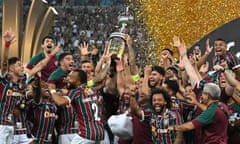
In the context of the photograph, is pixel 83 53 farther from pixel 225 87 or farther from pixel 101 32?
pixel 101 32

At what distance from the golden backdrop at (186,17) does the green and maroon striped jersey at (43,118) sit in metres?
6.13

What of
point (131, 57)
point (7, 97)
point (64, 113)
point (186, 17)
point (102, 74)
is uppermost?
point (186, 17)

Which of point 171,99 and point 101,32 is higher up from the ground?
point 101,32

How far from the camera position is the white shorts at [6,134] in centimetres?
1159

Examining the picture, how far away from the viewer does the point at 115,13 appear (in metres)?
35.0

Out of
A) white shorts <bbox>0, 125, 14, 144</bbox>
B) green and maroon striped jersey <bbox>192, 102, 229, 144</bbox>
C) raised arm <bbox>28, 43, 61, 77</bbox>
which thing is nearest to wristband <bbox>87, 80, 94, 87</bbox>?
raised arm <bbox>28, 43, 61, 77</bbox>

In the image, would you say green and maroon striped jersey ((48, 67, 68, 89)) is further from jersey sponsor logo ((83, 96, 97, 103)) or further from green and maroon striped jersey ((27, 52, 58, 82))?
jersey sponsor logo ((83, 96, 97, 103))

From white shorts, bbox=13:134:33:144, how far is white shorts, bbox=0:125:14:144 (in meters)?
0.32

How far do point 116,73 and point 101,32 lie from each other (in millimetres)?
22689

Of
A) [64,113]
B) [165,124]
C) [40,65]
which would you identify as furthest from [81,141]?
[165,124]

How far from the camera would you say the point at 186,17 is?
18.0 meters

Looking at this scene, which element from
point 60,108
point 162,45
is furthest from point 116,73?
point 162,45

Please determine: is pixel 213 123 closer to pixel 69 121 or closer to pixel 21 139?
pixel 69 121

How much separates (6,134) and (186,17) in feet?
24.1
